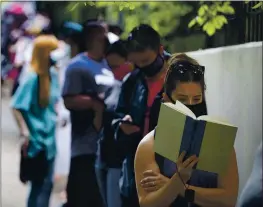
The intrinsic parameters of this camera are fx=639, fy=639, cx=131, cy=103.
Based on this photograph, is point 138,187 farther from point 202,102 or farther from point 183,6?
point 183,6

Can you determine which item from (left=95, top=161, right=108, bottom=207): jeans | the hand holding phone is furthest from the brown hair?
the hand holding phone

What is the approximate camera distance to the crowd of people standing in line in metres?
2.11

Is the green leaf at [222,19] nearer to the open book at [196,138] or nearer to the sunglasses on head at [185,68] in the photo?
the sunglasses on head at [185,68]

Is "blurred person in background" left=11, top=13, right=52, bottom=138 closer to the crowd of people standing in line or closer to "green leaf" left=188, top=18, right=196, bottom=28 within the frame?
the crowd of people standing in line

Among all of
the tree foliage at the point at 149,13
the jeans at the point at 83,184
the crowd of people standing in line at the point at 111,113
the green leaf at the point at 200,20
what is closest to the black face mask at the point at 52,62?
the crowd of people standing in line at the point at 111,113

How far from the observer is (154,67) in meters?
2.39

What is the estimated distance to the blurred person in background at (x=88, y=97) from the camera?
2.97 metres

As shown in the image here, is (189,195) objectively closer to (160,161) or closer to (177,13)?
(160,161)

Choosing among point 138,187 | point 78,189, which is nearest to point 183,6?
point 78,189

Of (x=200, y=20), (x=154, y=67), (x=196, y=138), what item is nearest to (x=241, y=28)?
(x=200, y=20)

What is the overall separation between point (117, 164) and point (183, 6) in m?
0.90

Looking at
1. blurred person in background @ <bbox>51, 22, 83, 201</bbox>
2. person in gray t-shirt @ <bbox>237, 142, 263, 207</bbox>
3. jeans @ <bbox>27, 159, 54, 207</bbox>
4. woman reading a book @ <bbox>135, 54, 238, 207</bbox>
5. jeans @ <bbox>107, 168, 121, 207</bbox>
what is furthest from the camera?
jeans @ <bbox>27, 159, 54, 207</bbox>

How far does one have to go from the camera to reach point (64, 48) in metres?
3.20

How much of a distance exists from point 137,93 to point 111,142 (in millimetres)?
376
